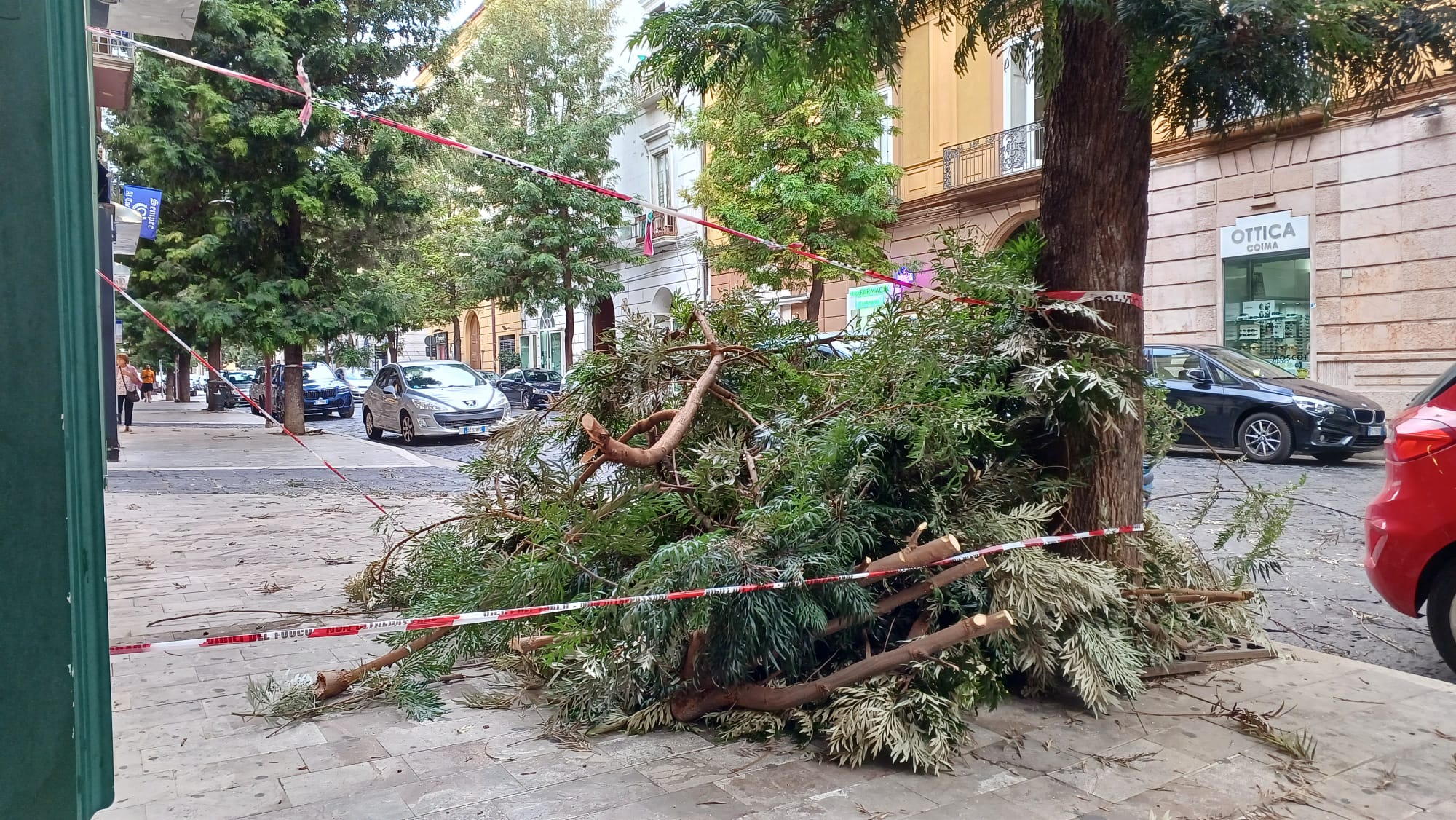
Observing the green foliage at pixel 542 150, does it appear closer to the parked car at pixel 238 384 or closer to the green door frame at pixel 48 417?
the parked car at pixel 238 384

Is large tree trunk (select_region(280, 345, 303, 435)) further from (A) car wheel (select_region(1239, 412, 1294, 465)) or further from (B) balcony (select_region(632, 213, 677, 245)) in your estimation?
(A) car wheel (select_region(1239, 412, 1294, 465))

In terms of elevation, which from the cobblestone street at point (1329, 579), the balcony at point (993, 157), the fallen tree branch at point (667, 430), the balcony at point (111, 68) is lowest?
the cobblestone street at point (1329, 579)

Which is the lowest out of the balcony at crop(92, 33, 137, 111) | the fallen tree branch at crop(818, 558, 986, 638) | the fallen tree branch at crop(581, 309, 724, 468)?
the fallen tree branch at crop(818, 558, 986, 638)

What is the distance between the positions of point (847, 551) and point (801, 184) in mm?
15260

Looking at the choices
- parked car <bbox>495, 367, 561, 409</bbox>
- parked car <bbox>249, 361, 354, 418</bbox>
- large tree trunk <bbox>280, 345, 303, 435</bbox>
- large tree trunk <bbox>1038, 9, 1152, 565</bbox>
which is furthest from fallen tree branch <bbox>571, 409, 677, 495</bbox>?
parked car <bbox>249, 361, 354, 418</bbox>

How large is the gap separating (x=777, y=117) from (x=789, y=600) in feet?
53.9

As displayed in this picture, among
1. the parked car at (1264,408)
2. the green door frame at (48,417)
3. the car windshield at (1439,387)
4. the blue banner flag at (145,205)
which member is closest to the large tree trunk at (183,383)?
the blue banner flag at (145,205)

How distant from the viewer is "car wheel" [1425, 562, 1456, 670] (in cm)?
418

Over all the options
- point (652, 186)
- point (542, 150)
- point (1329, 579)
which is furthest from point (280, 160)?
point (1329, 579)

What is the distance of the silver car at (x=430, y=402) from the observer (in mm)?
17750

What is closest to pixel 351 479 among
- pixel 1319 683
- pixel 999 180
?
pixel 1319 683

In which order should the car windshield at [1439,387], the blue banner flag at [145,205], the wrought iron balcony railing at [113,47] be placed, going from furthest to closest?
the blue banner flag at [145,205]
the wrought iron balcony railing at [113,47]
the car windshield at [1439,387]

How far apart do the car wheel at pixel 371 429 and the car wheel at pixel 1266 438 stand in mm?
15583

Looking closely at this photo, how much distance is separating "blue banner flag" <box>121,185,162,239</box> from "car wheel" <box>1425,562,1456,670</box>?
15.8 meters
